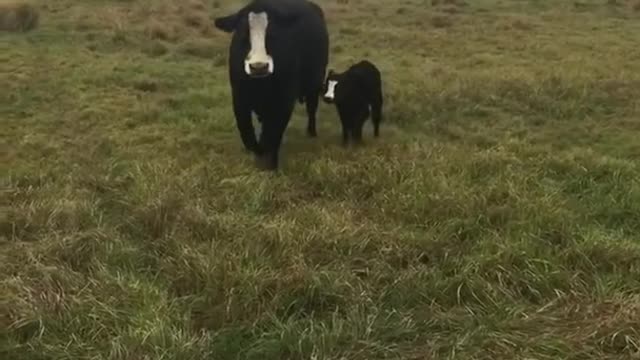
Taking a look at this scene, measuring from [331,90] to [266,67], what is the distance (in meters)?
1.72

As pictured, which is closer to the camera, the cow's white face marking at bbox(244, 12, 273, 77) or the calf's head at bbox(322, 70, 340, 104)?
the cow's white face marking at bbox(244, 12, 273, 77)

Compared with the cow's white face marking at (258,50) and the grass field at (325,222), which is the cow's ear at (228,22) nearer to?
the cow's white face marking at (258,50)

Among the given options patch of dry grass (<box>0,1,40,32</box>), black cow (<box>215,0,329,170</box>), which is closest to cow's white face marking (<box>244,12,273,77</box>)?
black cow (<box>215,0,329,170</box>)

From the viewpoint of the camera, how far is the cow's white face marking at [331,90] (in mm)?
8742

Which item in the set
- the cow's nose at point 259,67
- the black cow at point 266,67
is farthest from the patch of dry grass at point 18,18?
the cow's nose at point 259,67

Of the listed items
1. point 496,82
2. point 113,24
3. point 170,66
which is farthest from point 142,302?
point 113,24

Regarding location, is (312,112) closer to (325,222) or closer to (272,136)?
(272,136)

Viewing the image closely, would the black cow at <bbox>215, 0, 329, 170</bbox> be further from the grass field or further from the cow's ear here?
the grass field

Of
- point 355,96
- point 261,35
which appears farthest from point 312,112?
point 261,35

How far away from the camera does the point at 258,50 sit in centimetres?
723

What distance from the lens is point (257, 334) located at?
4453 millimetres

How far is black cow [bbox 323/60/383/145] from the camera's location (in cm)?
862

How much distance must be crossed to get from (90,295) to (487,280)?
7.15 ft

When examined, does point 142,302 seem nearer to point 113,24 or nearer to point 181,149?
point 181,149
